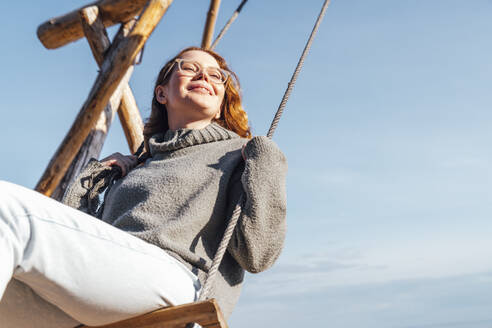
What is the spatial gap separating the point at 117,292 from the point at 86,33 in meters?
3.03

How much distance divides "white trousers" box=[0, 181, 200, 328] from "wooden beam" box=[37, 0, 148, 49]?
2.88m

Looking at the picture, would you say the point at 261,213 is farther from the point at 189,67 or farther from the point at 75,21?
the point at 75,21

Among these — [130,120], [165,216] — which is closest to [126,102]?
[130,120]

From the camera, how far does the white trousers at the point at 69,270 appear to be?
1.20 metres

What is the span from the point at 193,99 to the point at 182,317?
35.7 inches

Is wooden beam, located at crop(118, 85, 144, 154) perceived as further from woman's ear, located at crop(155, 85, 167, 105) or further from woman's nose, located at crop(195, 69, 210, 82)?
woman's nose, located at crop(195, 69, 210, 82)

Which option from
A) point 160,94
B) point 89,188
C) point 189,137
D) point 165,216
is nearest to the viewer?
point 165,216

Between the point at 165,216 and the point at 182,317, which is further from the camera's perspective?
the point at 165,216

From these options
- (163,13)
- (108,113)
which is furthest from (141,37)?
(108,113)

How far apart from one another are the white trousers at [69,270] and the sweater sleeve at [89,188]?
633 mm

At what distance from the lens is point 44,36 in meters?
4.21

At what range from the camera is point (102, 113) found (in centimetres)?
361

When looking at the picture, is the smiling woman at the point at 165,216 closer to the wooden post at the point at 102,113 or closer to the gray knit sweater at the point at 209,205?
the gray knit sweater at the point at 209,205

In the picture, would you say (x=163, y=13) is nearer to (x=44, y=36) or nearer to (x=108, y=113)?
(x=108, y=113)
